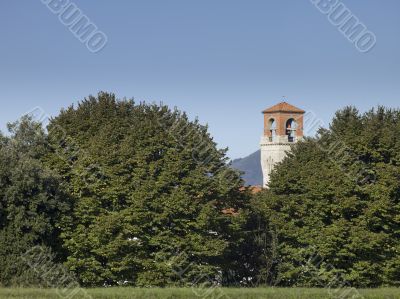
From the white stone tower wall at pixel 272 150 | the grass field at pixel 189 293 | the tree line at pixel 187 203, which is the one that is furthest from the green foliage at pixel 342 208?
the white stone tower wall at pixel 272 150

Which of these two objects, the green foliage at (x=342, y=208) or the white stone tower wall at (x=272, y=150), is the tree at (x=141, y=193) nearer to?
the green foliage at (x=342, y=208)

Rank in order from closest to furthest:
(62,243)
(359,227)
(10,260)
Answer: (10,260) → (62,243) → (359,227)

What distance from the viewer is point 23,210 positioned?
45.9m

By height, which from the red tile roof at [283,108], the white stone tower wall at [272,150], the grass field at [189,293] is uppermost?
the red tile roof at [283,108]

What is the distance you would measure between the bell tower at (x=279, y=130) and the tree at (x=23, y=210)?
59.9 m

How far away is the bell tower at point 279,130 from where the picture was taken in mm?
106000

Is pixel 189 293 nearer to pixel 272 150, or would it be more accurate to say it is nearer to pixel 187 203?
pixel 187 203

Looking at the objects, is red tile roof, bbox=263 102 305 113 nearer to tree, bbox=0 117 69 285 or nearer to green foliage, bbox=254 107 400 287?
green foliage, bbox=254 107 400 287

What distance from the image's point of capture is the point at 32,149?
176 feet

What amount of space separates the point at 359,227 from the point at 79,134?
60.7ft

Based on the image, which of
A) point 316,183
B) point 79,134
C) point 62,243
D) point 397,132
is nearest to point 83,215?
point 62,243

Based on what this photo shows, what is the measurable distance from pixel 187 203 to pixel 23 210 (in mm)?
10153

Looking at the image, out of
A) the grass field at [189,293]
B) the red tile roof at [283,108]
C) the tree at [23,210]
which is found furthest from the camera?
the red tile roof at [283,108]

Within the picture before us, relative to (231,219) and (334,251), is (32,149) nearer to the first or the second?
(231,219)
